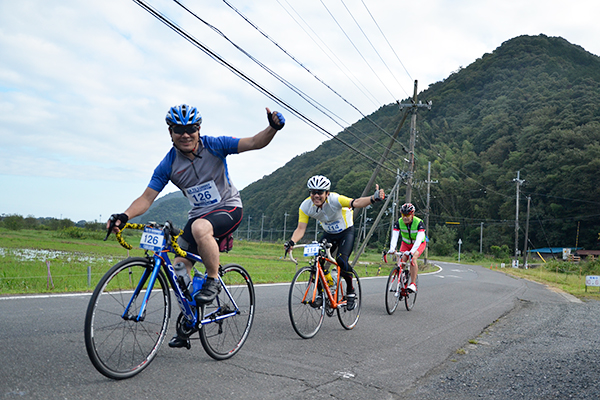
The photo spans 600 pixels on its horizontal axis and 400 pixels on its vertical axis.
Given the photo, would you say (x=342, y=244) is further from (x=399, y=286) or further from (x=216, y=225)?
(x=216, y=225)

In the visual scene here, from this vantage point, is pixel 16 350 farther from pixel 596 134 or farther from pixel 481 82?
pixel 481 82

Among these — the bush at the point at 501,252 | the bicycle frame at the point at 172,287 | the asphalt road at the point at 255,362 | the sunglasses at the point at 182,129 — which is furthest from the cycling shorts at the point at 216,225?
the bush at the point at 501,252

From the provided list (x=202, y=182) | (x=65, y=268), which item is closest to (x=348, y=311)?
(x=202, y=182)

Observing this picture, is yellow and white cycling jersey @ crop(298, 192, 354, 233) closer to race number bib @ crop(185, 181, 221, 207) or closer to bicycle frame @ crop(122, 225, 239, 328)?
race number bib @ crop(185, 181, 221, 207)

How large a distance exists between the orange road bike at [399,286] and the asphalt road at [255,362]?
1061 mm

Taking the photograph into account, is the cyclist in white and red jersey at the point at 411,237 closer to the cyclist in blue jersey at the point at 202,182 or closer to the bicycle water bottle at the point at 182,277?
the cyclist in blue jersey at the point at 202,182

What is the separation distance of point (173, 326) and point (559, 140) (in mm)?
81931

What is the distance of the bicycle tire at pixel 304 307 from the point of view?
17.7ft

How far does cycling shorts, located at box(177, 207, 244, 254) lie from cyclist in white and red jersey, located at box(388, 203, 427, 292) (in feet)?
16.2

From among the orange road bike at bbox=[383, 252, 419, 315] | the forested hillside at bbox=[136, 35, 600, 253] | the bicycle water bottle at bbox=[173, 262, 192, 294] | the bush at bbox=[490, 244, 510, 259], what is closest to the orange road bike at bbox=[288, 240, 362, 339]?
the bicycle water bottle at bbox=[173, 262, 192, 294]

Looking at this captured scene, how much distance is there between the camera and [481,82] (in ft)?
353

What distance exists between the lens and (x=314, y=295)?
5.73 m

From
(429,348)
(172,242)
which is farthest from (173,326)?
(429,348)

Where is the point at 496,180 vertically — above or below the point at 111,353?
above
